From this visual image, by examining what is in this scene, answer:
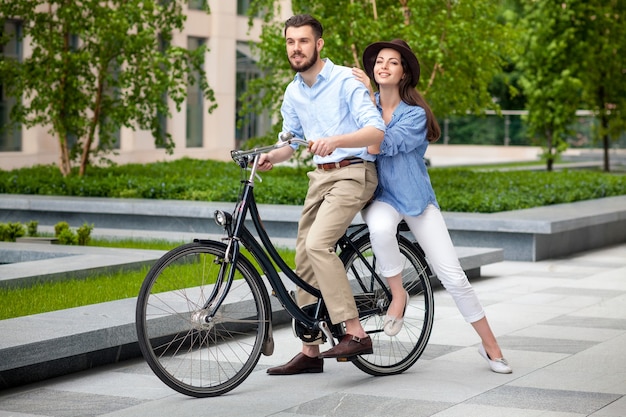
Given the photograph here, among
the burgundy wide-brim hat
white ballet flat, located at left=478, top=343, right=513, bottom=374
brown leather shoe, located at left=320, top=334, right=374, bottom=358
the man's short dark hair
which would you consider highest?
the man's short dark hair

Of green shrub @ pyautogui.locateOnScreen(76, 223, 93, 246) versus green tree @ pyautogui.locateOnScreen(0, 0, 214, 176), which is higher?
green tree @ pyautogui.locateOnScreen(0, 0, 214, 176)

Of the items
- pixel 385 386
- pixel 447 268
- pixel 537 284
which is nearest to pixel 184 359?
pixel 385 386

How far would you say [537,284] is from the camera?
11344 mm

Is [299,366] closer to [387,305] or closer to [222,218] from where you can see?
[387,305]

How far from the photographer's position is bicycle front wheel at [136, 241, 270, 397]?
6223mm

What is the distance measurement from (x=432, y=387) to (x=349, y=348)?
52 centimetres

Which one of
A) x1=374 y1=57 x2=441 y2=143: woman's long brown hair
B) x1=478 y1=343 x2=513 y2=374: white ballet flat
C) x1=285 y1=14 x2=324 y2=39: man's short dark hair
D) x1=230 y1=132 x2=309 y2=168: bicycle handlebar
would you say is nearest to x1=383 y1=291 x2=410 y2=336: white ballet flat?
x1=478 y1=343 x2=513 y2=374: white ballet flat

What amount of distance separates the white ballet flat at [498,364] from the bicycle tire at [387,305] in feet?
1.13

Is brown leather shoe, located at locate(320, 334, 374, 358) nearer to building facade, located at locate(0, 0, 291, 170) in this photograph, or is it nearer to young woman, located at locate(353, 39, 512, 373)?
young woman, located at locate(353, 39, 512, 373)

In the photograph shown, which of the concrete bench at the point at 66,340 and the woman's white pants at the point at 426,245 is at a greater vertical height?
the woman's white pants at the point at 426,245

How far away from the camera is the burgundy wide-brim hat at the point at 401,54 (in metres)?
6.84

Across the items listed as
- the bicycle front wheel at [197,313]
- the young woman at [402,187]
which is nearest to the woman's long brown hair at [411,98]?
the young woman at [402,187]

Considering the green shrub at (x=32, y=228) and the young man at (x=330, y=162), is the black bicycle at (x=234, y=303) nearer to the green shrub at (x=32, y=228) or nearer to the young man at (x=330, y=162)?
the young man at (x=330, y=162)

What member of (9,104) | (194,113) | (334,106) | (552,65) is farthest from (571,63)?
(334,106)
